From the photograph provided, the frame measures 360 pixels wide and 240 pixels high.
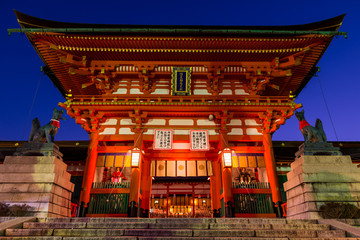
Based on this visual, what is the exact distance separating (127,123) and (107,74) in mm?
3007

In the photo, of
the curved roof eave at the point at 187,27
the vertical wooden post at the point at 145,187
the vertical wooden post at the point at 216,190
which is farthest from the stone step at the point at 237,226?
the curved roof eave at the point at 187,27

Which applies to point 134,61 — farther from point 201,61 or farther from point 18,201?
point 18,201

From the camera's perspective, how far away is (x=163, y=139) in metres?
12.4

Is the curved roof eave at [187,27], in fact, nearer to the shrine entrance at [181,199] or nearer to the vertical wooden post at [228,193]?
the vertical wooden post at [228,193]

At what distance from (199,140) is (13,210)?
824 centimetres

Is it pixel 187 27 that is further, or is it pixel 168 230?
pixel 187 27

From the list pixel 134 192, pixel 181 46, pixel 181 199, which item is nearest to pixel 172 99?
pixel 181 46

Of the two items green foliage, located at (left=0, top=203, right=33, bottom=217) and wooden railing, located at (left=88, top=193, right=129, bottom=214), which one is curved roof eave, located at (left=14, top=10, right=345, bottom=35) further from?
green foliage, located at (left=0, top=203, right=33, bottom=217)

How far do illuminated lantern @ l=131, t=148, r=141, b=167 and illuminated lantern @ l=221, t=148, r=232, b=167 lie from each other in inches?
162

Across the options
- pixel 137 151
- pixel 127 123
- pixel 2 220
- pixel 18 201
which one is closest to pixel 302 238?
pixel 2 220

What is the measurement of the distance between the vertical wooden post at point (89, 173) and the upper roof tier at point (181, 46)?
3848 mm

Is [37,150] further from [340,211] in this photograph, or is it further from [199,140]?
[340,211]

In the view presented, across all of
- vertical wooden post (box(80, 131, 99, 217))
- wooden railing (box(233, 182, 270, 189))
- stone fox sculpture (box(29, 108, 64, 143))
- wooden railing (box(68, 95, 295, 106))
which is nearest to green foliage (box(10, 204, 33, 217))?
stone fox sculpture (box(29, 108, 64, 143))

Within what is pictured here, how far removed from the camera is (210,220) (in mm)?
5969
